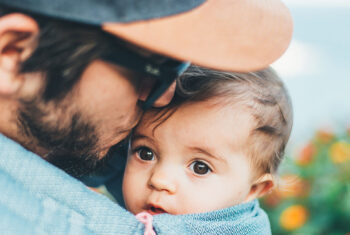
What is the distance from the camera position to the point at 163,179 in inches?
70.1

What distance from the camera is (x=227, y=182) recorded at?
1.86 meters

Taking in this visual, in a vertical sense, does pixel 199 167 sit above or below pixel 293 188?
above

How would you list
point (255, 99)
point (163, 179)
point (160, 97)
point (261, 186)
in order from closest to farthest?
point (160, 97) → point (163, 179) → point (255, 99) → point (261, 186)

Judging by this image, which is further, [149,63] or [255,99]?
[255,99]

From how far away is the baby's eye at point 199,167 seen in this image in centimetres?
185

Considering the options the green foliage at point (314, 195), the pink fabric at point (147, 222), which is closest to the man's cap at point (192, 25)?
the pink fabric at point (147, 222)

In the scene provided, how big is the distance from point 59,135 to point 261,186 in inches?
37.2

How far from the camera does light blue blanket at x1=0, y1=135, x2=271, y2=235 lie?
4.25 feet

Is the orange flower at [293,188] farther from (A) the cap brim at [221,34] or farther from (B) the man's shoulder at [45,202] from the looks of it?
(B) the man's shoulder at [45,202]

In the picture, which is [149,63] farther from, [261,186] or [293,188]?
[293,188]

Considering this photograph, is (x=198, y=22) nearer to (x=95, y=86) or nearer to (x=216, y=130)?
(x=95, y=86)

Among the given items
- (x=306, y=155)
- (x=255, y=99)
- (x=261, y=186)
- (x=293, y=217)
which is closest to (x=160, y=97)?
(x=255, y=99)

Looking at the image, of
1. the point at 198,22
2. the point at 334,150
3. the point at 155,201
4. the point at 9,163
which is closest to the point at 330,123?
the point at 334,150

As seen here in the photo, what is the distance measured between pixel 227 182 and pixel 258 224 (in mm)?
193
